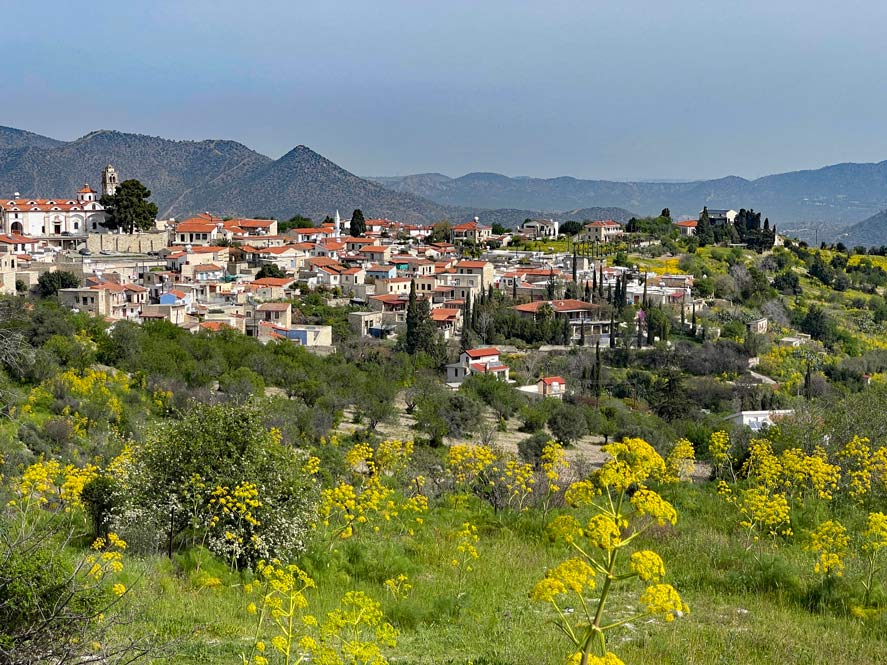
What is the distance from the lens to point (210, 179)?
168125 millimetres

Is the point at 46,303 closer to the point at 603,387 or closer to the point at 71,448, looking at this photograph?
the point at 71,448

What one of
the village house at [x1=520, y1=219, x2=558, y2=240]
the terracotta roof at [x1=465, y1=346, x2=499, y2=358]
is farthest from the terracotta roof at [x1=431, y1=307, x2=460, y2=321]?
the village house at [x1=520, y1=219, x2=558, y2=240]

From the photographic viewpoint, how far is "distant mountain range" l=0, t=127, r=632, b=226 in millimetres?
145875

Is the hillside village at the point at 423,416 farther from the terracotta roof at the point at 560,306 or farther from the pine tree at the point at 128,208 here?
the terracotta roof at the point at 560,306

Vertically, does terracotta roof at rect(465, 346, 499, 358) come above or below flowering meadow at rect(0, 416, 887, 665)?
below

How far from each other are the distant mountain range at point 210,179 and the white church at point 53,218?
78003 mm

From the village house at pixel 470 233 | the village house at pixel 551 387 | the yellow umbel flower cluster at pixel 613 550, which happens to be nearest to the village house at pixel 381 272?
the village house at pixel 551 387

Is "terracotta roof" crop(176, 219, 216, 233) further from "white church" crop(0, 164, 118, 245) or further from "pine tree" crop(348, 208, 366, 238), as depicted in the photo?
"pine tree" crop(348, 208, 366, 238)

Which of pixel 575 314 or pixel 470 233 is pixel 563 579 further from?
pixel 470 233

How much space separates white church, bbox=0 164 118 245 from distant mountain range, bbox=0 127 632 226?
78.0m

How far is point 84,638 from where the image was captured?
4.61 metres

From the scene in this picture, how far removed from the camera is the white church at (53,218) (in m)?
54.9

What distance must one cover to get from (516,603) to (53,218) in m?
56.0

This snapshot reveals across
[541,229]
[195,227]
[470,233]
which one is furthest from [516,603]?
[541,229]
